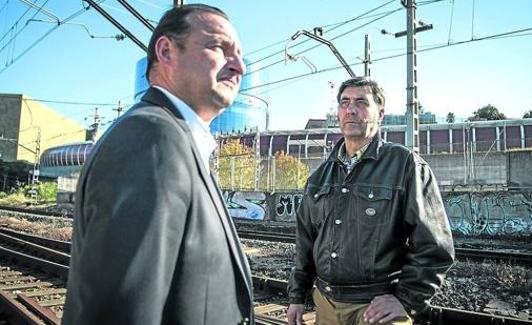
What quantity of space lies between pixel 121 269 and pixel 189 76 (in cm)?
77

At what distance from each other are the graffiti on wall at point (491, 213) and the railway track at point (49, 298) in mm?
14385

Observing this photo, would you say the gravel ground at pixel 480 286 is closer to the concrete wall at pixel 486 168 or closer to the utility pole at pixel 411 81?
the utility pole at pixel 411 81

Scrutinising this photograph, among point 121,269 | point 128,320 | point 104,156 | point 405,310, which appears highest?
point 104,156

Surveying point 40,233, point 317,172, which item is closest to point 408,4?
point 317,172

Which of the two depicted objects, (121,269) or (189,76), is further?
(189,76)

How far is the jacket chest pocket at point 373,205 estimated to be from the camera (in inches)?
95.4

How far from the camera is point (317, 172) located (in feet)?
9.77

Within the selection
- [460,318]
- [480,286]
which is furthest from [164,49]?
[480,286]

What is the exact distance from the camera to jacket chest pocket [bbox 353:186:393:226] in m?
2.42

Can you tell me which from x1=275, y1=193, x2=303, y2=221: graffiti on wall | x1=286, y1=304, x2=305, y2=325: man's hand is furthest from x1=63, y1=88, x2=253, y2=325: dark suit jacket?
x1=275, y1=193, x2=303, y2=221: graffiti on wall

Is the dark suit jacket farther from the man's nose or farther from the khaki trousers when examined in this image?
the khaki trousers

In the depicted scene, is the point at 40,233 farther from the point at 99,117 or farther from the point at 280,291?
the point at 99,117

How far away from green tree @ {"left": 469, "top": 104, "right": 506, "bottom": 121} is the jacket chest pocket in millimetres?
72876

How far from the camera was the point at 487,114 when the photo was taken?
229ft
